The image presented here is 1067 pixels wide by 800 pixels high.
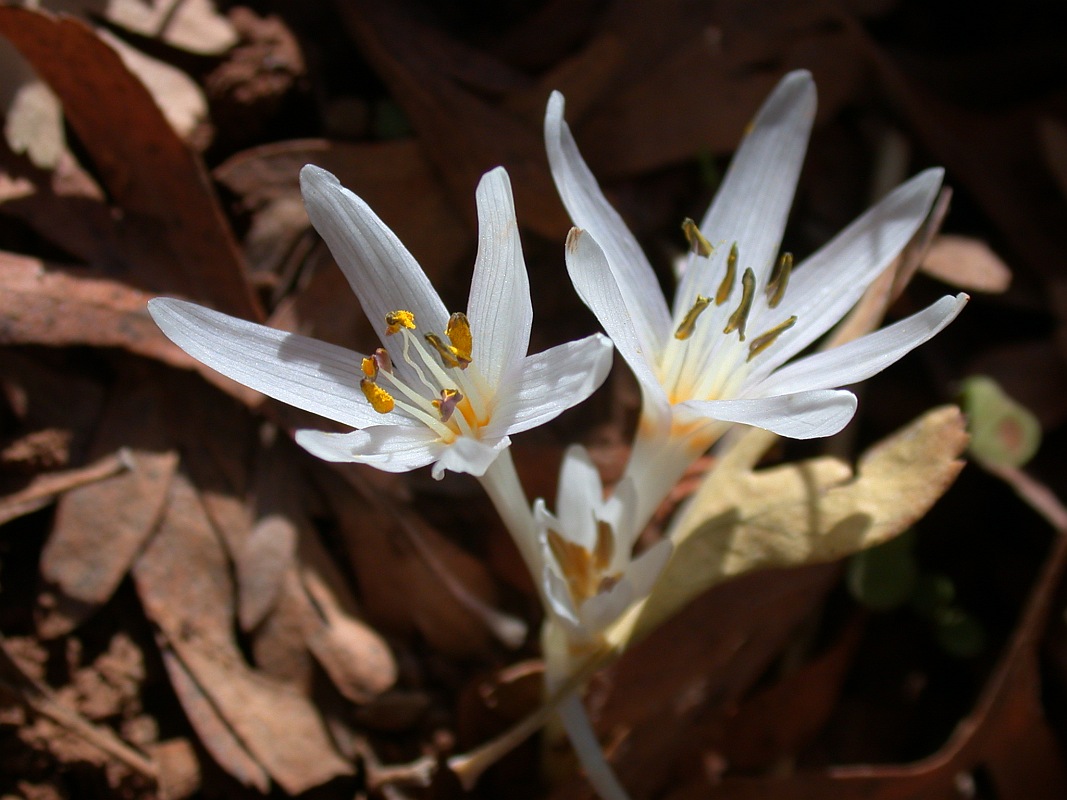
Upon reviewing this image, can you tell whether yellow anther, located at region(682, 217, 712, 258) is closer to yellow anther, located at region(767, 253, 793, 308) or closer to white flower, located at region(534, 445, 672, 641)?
yellow anther, located at region(767, 253, 793, 308)

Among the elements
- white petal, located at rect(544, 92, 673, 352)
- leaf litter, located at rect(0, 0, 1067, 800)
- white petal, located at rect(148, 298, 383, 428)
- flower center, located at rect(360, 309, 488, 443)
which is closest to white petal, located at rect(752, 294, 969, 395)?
white petal, located at rect(544, 92, 673, 352)

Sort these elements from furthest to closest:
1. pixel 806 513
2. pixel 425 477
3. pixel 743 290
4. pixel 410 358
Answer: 1. pixel 425 477
2. pixel 806 513
3. pixel 743 290
4. pixel 410 358

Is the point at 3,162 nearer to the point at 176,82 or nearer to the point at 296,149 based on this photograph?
the point at 176,82

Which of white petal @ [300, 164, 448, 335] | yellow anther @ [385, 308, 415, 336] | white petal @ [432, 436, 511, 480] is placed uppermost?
white petal @ [300, 164, 448, 335]

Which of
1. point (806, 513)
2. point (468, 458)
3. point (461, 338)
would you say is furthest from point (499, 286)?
point (806, 513)

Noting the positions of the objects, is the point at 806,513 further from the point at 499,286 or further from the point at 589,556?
the point at 499,286

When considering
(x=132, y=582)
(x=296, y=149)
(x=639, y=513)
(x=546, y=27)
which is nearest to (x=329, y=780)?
(x=132, y=582)
